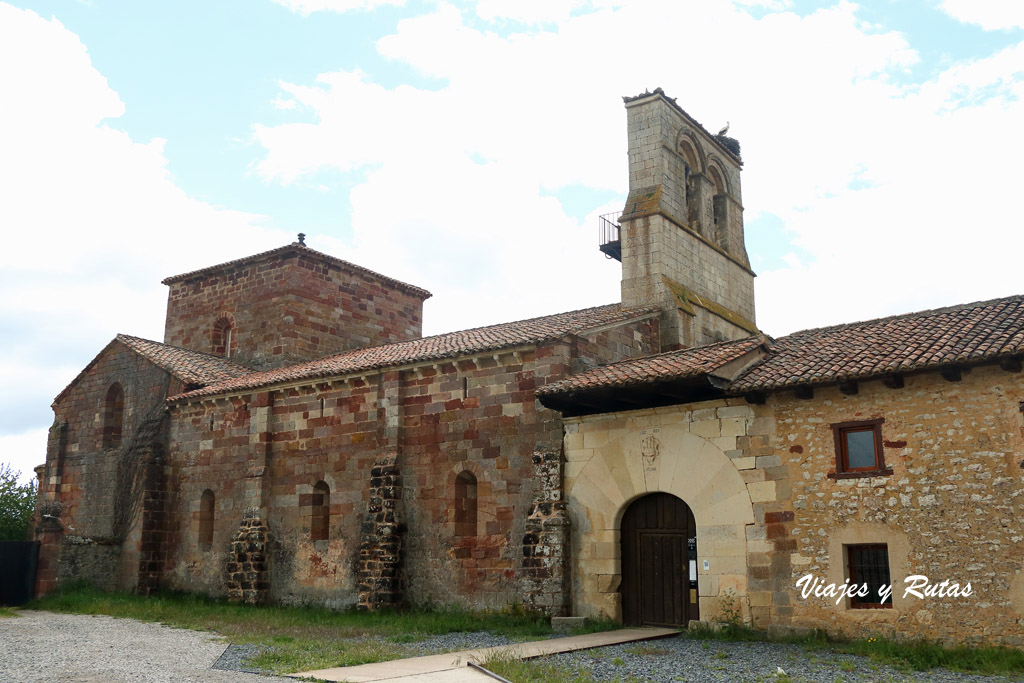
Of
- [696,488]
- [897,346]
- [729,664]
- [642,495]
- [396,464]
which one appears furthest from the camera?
[396,464]

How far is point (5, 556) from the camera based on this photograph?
21.1 m

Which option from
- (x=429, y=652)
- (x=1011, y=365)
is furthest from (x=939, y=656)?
(x=429, y=652)

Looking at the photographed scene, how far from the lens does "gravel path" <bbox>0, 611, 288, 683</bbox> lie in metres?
9.90

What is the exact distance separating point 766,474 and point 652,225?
798cm

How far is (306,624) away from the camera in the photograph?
15.7 metres

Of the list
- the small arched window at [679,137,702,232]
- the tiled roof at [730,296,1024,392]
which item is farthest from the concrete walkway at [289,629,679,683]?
the small arched window at [679,137,702,232]

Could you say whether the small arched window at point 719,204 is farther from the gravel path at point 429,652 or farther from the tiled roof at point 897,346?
the gravel path at point 429,652

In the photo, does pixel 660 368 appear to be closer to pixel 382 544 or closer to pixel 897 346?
pixel 897 346

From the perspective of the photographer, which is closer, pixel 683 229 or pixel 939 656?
pixel 939 656

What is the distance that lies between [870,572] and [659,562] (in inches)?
135

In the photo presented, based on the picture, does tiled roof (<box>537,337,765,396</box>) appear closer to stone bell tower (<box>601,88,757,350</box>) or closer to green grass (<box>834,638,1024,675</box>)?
stone bell tower (<box>601,88,757,350</box>)

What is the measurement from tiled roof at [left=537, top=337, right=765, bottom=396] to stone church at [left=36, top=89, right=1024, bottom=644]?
0.07 meters

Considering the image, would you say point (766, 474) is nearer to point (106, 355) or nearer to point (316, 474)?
point (316, 474)

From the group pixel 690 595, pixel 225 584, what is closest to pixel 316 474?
pixel 225 584
